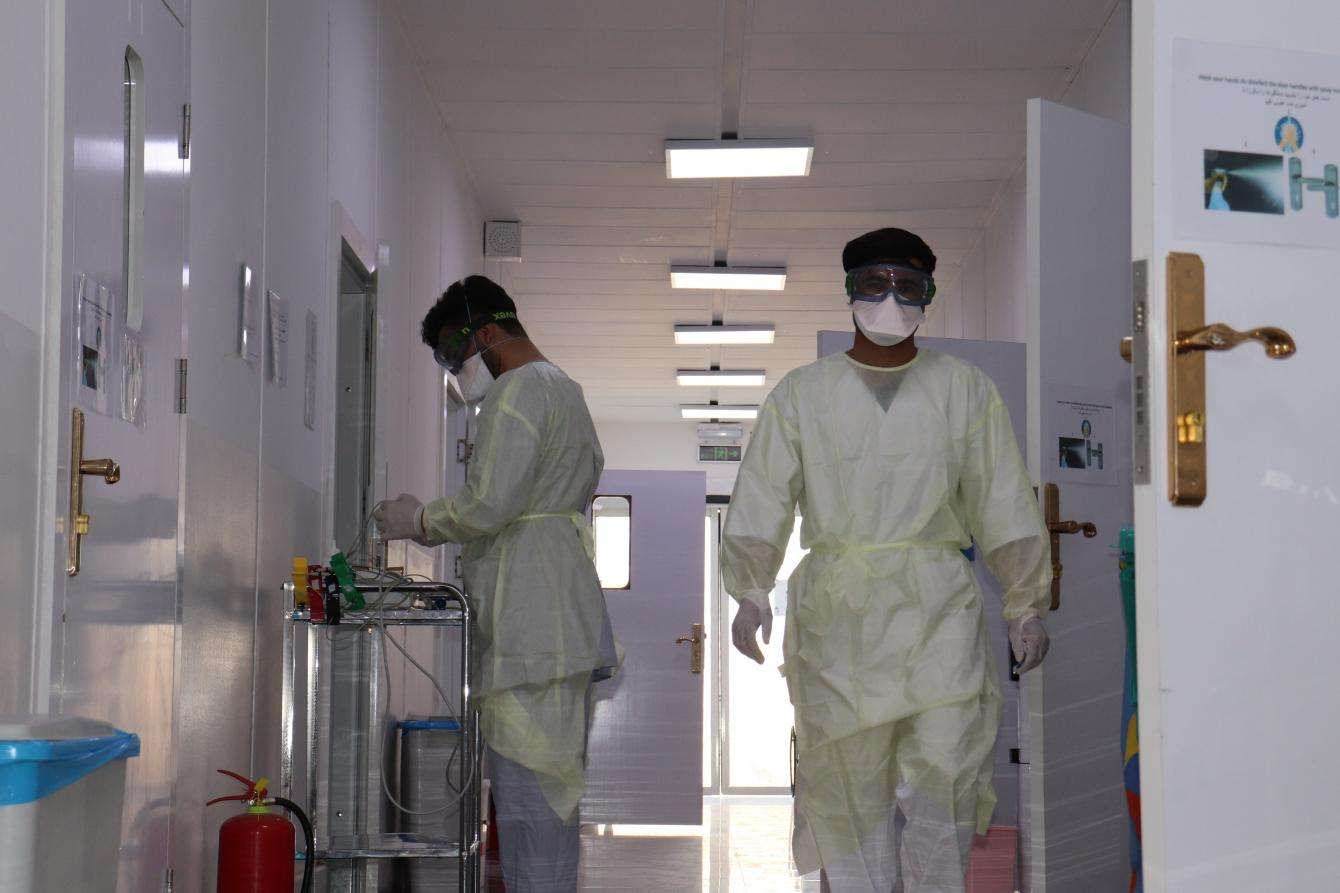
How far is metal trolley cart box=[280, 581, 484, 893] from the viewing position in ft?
10.4

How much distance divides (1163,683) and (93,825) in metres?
1.08

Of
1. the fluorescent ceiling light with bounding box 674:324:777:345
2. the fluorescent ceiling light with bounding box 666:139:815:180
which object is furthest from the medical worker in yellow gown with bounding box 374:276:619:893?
the fluorescent ceiling light with bounding box 674:324:777:345

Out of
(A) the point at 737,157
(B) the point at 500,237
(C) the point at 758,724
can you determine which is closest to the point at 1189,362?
(A) the point at 737,157

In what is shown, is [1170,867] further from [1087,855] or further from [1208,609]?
[1087,855]

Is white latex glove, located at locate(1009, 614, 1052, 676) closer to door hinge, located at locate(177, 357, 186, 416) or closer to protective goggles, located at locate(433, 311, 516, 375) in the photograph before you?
protective goggles, located at locate(433, 311, 516, 375)

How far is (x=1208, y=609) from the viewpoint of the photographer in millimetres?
Answer: 1654

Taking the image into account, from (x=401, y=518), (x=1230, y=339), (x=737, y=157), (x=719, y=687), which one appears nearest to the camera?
(x=1230, y=339)

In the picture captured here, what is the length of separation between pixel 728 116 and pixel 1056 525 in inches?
117

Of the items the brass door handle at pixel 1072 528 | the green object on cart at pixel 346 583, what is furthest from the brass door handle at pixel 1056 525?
the green object on cart at pixel 346 583

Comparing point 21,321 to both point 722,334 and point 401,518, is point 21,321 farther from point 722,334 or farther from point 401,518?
point 722,334

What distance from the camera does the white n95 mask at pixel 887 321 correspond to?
2744mm

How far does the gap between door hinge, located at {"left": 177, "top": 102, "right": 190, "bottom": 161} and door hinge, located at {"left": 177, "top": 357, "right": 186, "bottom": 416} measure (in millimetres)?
352

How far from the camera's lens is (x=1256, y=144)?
174 centimetres

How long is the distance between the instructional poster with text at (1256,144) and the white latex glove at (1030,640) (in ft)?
3.67
